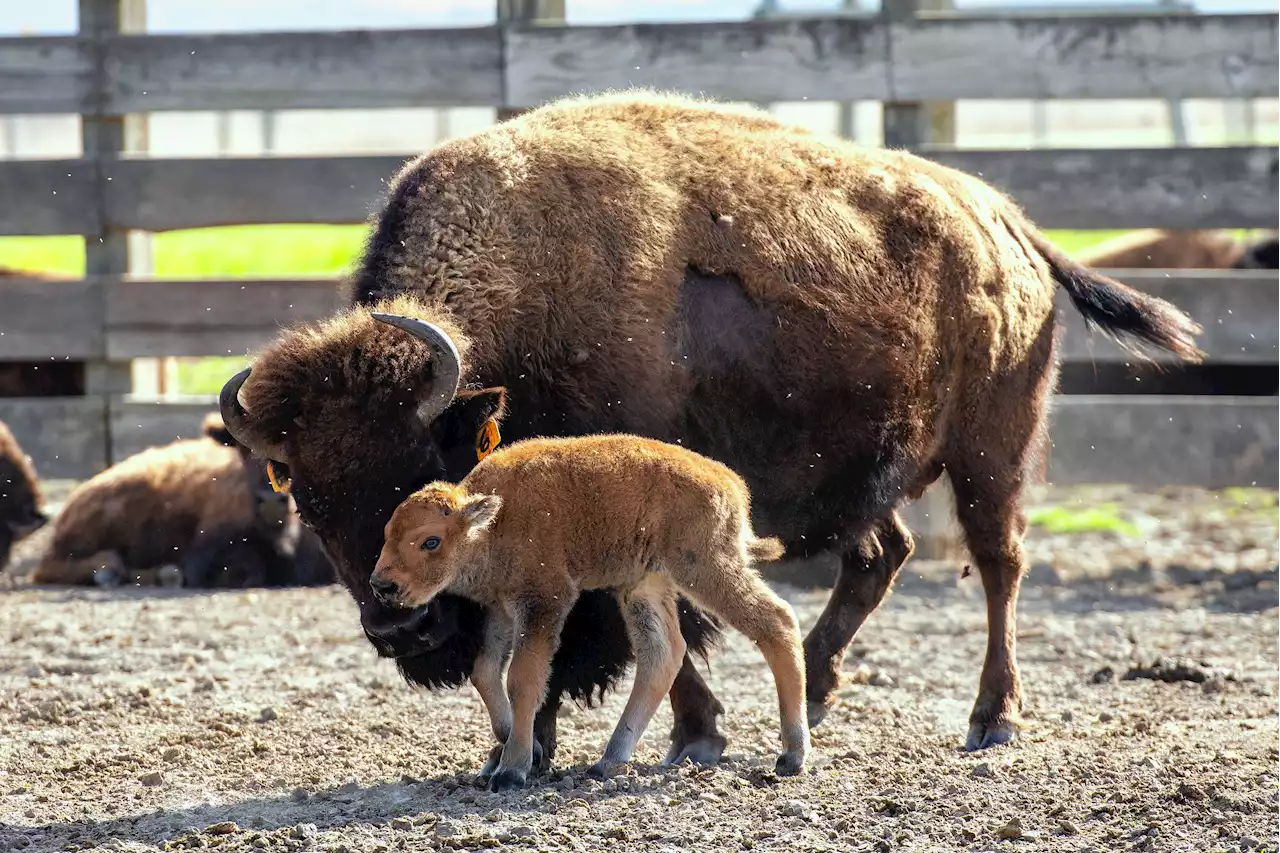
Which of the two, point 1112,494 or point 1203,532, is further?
point 1112,494

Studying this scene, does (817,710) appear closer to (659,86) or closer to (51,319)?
(659,86)

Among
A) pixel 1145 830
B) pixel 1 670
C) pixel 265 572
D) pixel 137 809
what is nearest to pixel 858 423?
pixel 1145 830

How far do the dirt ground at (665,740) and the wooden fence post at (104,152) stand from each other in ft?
4.79

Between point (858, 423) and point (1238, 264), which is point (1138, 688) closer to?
point (858, 423)

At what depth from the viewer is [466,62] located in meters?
9.06

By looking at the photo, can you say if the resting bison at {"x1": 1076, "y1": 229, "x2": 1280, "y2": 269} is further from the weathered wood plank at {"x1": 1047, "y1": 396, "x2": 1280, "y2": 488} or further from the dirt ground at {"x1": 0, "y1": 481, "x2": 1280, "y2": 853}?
the dirt ground at {"x1": 0, "y1": 481, "x2": 1280, "y2": 853}

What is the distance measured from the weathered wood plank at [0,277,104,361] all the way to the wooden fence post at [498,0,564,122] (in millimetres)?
2660

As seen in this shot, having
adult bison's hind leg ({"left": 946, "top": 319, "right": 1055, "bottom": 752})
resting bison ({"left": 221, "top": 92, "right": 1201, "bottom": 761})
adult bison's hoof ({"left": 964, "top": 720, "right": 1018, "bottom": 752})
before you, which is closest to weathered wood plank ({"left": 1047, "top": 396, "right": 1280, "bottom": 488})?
resting bison ({"left": 221, "top": 92, "right": 1201, "bottom": 761})

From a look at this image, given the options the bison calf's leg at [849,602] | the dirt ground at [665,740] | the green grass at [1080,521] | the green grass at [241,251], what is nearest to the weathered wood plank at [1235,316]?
the dirt ground at [665,740]

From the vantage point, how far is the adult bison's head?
432 centimetres

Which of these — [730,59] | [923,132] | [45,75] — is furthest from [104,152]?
[923,132]

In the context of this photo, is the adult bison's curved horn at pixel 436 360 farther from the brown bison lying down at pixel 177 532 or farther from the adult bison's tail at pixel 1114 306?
the brown bison lying down at pixel 177 532

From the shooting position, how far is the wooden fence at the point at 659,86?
8.86 meters

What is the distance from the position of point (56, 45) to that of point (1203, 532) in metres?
7.79
